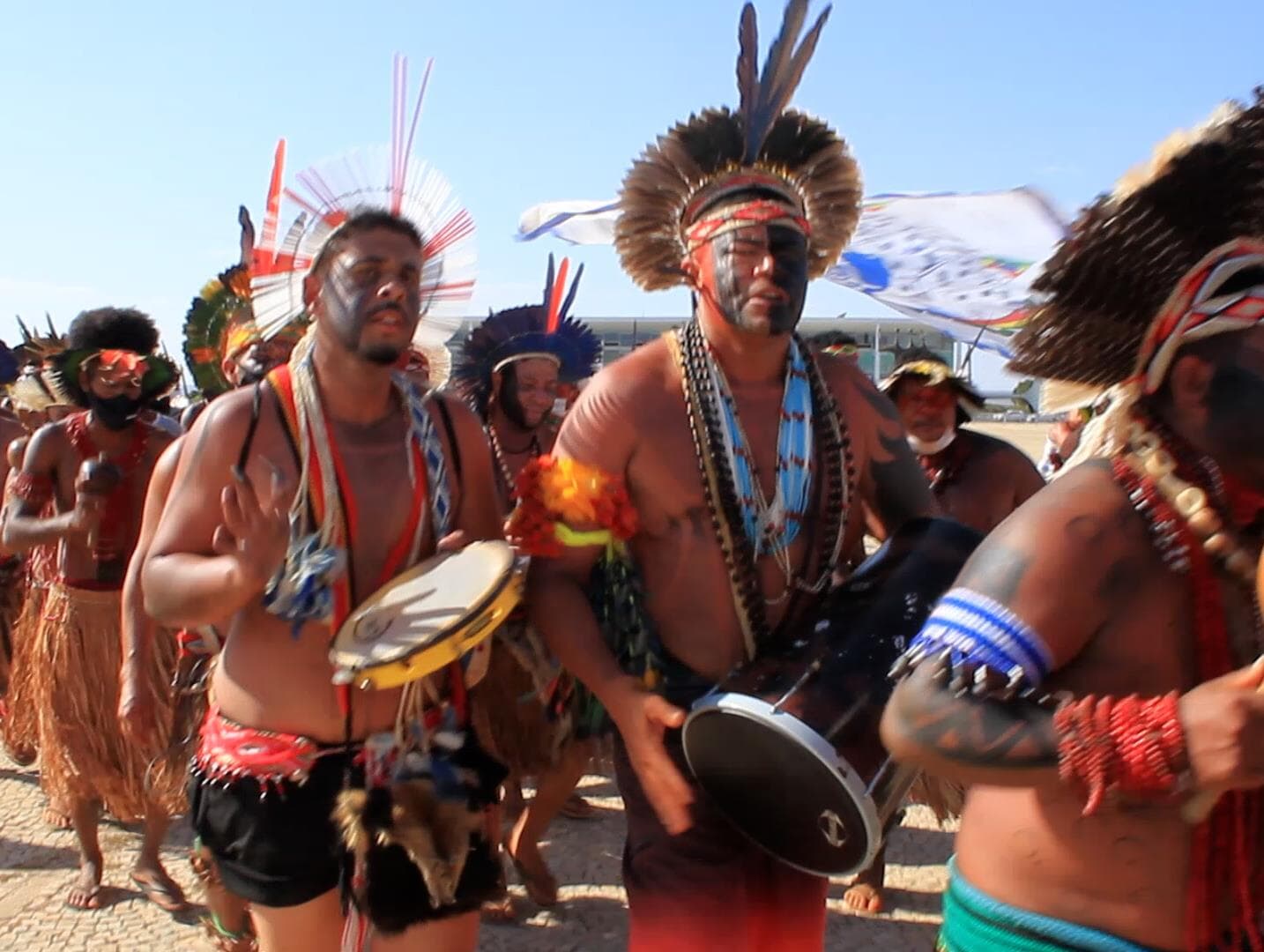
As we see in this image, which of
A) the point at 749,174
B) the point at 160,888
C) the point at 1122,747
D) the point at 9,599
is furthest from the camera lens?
the point at 9,599

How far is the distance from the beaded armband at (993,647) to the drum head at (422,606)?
108 centimetres

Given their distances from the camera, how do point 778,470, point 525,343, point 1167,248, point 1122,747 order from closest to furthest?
point 1122,747
point 1167,248
point 778,470
point 525,343

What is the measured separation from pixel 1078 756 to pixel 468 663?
1.70 m

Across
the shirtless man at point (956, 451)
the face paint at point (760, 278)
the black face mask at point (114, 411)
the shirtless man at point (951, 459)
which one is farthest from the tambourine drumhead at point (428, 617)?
the black face mask at point (114, 411)

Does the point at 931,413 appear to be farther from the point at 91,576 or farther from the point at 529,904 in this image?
the point at 91,576

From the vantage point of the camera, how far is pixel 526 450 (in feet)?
18.3

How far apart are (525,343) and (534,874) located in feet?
8.57

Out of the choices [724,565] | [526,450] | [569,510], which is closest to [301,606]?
[569,510]

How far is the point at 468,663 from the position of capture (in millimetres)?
2916

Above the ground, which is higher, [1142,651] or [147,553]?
[1142,651]

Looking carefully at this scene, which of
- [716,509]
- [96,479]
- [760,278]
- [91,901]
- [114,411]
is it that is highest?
[760,278]

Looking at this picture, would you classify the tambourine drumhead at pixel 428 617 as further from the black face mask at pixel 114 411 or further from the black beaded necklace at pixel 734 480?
the black face mask at pixel 114 411

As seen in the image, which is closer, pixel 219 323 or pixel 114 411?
pixel 219 323

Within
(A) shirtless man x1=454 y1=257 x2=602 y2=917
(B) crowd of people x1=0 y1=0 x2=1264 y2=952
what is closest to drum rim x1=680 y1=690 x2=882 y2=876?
(B) crowd of people x1=0 y1=0 x2=1264 y2=952
